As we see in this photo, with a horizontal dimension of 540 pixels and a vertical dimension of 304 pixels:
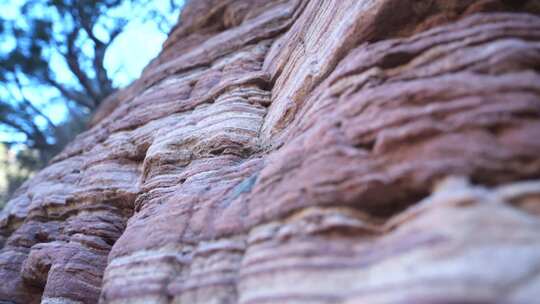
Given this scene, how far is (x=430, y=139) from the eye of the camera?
2.69m

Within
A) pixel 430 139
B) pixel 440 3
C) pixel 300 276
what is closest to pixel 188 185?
pixel 300 276

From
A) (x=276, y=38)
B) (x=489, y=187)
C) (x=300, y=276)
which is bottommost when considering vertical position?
(x=300, y=276)

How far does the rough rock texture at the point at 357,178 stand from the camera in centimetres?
227

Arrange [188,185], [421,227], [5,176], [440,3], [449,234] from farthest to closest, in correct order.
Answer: [5,176] < [188,185] < [440,3] < [421,227] < [449,234]

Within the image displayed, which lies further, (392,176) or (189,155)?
(189,155)

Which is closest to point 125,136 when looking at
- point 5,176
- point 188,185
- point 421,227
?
point 188,185

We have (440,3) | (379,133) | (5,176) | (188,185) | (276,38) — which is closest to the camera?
(379,133)

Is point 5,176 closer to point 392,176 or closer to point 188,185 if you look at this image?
point 188,185

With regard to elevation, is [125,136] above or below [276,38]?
below

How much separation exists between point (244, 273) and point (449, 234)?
4.87 ft

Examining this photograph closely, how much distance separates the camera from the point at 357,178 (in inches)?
111

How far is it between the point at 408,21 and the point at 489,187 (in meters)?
1.95

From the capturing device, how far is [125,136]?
296 inches

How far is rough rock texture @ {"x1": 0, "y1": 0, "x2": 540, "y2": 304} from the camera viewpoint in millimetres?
2266
